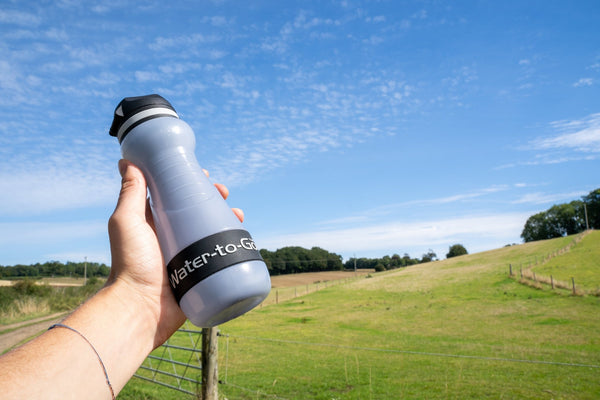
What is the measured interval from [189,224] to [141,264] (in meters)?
0.26

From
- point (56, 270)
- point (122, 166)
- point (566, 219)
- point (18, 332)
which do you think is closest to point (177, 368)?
point (18, 332)

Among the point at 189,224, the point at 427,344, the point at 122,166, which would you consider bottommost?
the point at 427,344

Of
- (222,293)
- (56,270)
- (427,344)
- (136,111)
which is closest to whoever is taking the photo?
(222,293)

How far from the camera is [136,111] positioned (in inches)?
82.4

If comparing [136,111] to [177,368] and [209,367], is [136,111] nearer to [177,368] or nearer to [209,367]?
[209,367]

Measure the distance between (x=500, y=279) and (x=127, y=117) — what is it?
1820 inches

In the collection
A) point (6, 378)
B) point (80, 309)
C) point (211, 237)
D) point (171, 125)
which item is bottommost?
point (6, 378)

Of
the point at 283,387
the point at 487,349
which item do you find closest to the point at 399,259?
the point at 487,349

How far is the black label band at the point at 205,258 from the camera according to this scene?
66.6 inches

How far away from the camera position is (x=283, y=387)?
11.7 metres

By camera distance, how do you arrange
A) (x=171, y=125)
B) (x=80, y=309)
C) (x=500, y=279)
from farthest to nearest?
(x=500, y=279), (x=171, y=125), (x=80, y=309)

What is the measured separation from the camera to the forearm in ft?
3.95

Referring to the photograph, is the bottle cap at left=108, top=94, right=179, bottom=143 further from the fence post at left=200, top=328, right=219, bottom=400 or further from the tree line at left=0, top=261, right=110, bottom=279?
the tree line at left=0, top=261, right=110, bottom=279

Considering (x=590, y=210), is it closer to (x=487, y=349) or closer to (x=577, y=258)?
(x=577, y=258)
